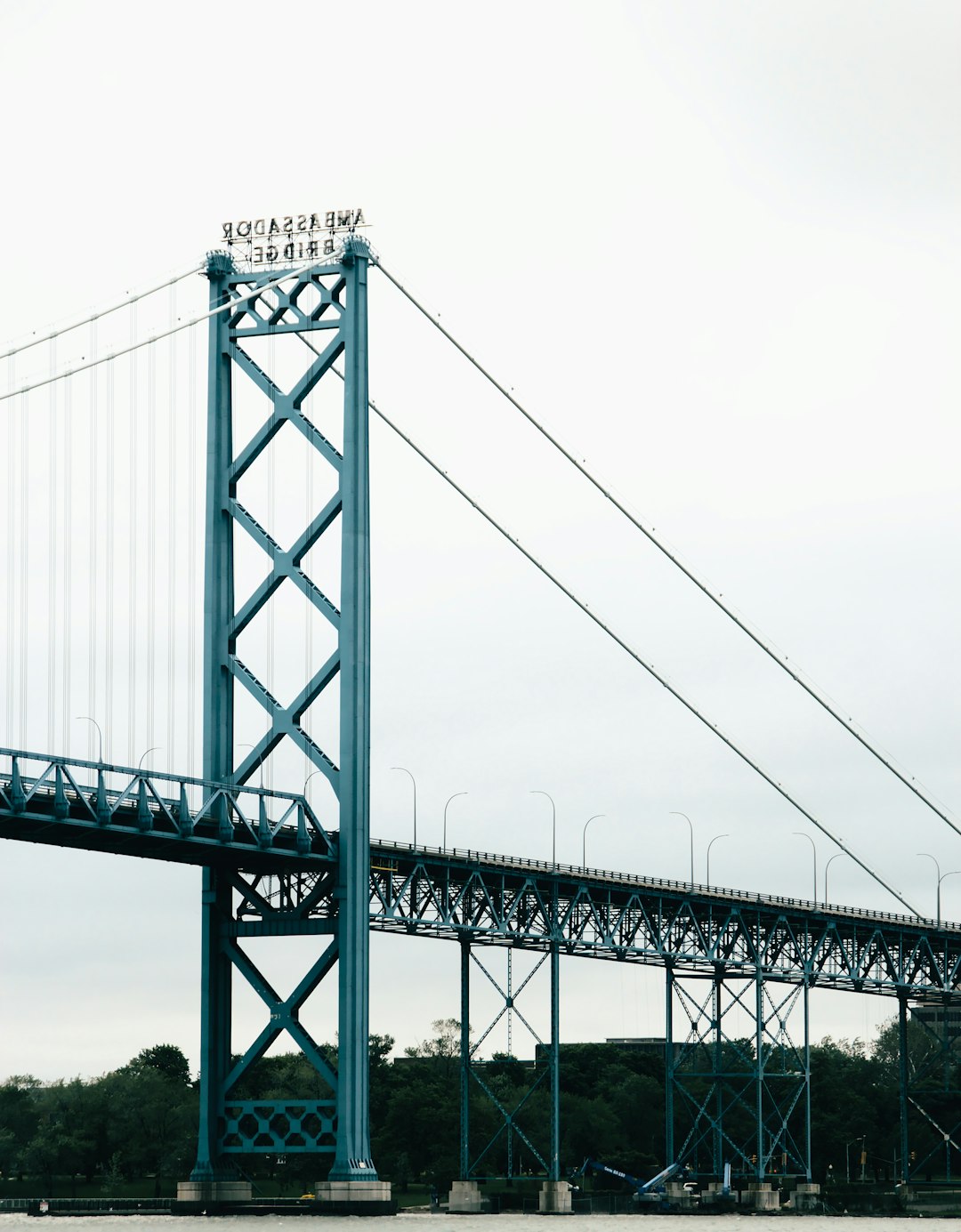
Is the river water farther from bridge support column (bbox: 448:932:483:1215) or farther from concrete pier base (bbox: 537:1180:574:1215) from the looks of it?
bridge support column (bbox: 448:932:483:1215)

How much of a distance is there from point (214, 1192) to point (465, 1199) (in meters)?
25.4

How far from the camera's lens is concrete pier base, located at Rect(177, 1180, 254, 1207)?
311 feet

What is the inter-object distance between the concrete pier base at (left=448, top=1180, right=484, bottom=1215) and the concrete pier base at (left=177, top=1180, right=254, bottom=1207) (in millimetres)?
22676

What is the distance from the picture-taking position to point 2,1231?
9800cm

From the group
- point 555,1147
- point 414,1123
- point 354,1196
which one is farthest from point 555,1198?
point 414,1123

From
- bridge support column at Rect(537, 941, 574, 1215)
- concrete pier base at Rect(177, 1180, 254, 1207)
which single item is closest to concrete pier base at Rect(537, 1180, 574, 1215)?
bridge support column at Rect(537, 941, 574, 1215)

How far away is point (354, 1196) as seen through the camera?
301 feet

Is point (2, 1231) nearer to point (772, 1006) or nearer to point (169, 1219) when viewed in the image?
point (169, 1219)

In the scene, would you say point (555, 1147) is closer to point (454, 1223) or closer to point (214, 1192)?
point (454, 1223)

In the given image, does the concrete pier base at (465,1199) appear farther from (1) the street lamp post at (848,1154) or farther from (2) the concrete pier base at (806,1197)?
(1) the street lamp post at (848,1154)

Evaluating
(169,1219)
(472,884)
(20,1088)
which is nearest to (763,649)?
(472,884)

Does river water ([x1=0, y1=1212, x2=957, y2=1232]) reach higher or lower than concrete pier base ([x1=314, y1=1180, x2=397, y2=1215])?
lower

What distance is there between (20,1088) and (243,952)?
10649cm

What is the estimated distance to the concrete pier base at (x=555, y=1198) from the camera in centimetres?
12025
